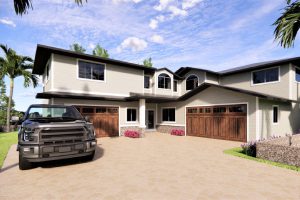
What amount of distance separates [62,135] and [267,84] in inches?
677

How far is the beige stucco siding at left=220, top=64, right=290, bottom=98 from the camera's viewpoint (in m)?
14.7

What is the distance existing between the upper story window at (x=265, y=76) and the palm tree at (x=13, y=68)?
25.2 m

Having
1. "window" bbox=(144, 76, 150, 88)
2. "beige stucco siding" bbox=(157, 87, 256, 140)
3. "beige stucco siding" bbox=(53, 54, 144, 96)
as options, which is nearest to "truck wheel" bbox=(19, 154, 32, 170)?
"beige stucco siding" bbox=(53, 54, 144, 96)

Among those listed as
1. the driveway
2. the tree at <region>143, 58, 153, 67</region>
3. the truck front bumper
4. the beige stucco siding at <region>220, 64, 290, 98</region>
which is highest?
the tree at <region>143, 58, 153, 67</region>

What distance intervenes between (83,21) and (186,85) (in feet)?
43.5

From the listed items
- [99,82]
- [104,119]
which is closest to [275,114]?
[104,119]

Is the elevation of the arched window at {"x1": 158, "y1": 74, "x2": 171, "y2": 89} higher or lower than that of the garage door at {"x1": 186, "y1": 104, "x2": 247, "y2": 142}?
higher

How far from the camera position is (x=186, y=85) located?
21.1 m

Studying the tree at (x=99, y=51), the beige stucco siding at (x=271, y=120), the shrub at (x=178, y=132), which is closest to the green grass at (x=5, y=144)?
the shrub at (x=178, y=132)

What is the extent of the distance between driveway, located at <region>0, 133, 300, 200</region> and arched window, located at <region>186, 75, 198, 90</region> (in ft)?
44.0

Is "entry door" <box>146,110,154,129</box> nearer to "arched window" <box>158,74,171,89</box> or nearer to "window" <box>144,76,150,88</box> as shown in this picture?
"window" <box>144,76,150,88</box>

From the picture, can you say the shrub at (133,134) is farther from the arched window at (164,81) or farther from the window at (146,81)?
the arched window at (164,81)

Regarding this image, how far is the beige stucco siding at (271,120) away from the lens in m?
12.5

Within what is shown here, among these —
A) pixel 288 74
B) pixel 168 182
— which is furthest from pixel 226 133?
pixel 168 182
